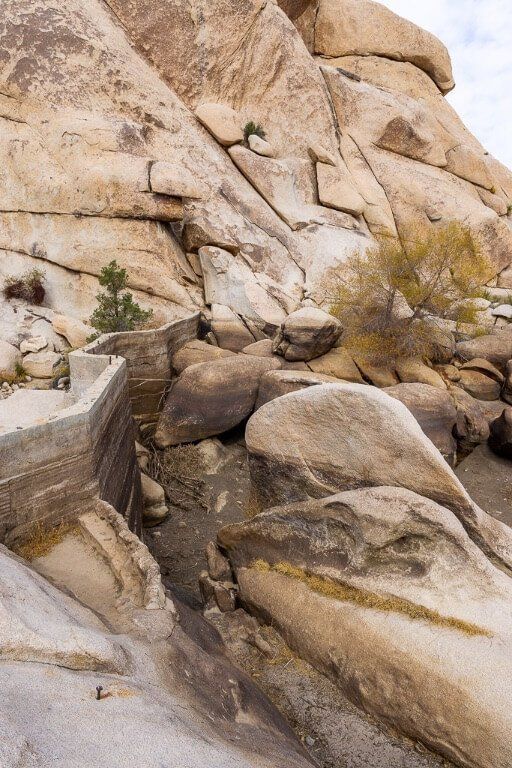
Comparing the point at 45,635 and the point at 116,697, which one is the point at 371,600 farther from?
the point at 45,635

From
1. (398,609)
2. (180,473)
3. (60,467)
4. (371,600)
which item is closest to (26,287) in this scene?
(180,473)

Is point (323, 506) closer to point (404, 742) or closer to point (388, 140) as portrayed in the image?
point (404, 742)

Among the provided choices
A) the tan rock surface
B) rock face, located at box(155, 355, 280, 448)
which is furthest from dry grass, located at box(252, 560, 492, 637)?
the tan rock surface

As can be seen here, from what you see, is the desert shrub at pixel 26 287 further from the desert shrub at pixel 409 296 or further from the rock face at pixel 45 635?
the rock face at pixel 45 635

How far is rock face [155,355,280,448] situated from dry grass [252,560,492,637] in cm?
608

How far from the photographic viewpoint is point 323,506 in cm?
680

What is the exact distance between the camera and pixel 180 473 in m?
12.0

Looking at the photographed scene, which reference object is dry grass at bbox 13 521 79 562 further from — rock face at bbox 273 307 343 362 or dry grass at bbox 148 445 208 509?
→ rock face at bbox 273 307 343 362

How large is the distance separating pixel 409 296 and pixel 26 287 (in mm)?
12979

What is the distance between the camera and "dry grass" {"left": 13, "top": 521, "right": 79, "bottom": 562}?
20.3 ft

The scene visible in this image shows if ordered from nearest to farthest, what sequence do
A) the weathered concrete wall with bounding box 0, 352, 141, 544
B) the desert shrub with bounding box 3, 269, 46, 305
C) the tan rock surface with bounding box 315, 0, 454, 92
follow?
1. the weathered concrete wall with bounding box 0, 352, 141, 544
2. the desert shrub with bounding box 3, 269, 46, 305
3. the tan rock surface with bounding box 315, 0, 454, 92

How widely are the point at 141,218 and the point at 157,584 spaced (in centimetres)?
1451

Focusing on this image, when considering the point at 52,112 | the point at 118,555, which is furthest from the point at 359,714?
the point at 52,112

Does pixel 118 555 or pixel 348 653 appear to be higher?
pixel 348 653
